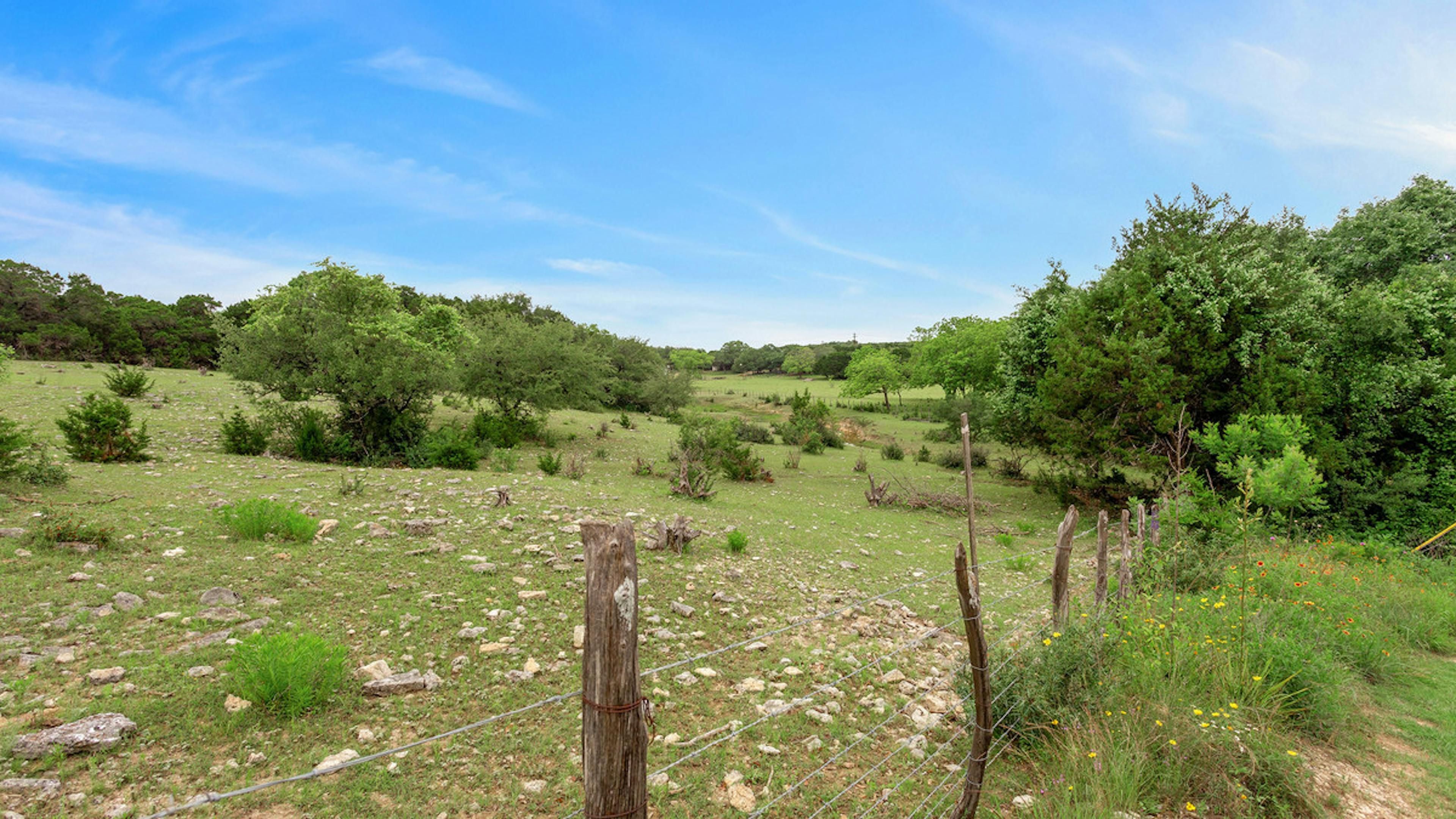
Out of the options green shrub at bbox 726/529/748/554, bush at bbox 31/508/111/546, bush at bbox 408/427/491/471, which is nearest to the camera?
bush at bbox 31/508/111/546

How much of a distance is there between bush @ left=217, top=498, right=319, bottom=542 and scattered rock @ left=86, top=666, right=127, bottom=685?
329 centimetres

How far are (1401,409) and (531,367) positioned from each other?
81.8ft

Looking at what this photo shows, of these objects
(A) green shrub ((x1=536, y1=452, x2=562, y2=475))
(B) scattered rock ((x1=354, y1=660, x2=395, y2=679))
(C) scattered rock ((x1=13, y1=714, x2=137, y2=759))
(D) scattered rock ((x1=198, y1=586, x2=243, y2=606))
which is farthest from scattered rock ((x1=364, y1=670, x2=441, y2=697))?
(A) green shrub ((x1=536, y1=452, x2=562, y2=475))

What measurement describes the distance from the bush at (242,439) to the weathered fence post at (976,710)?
16.9m

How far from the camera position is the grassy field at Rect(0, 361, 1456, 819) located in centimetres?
383

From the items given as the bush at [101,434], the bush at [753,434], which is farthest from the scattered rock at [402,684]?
the bush at [753,434]

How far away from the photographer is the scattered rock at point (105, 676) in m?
4.34

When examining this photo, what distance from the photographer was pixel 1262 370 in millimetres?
13250

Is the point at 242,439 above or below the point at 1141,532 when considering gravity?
above

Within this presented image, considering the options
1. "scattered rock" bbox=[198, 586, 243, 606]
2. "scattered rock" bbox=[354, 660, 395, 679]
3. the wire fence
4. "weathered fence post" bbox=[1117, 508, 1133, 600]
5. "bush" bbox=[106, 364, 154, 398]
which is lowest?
the wire fence

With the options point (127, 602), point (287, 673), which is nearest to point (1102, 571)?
point (287, 673)

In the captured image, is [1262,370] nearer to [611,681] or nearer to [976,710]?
[976,710]

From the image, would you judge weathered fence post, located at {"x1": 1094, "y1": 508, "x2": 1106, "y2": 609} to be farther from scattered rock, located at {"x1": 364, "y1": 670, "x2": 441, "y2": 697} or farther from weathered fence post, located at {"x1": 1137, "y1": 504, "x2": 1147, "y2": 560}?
scattered rock, located at {"x1": 364, "y1": 670, "x2": 441, "y2": 697}

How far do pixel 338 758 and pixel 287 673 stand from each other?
878 millimetres
